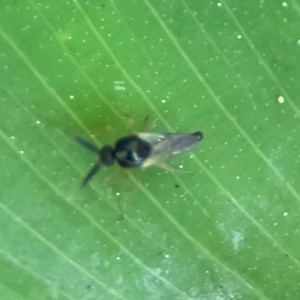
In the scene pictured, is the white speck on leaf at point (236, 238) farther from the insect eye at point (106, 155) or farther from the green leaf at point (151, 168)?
the insect eye at point (106, 155)

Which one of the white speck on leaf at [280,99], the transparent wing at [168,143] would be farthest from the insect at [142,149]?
the white speck on leaf at [280,99]

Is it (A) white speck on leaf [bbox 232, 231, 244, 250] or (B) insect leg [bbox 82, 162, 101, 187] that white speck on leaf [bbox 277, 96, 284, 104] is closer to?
(A) white speck on leaf [bbox 232, 231, 244, 250]

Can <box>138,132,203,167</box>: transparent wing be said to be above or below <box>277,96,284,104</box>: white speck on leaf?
above

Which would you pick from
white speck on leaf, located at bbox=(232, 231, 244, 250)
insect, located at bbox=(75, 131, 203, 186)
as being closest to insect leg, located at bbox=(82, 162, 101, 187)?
insect, located at bbox=(75, 131, 203, 186)

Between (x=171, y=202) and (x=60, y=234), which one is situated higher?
(x=60, y=234)

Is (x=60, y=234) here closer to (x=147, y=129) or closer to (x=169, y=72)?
(x=147, y=129)

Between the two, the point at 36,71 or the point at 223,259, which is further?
the point at 223,259

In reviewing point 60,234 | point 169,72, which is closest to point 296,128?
point 169,72

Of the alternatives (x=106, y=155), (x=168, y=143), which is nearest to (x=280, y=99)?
(x=168, y=143)
